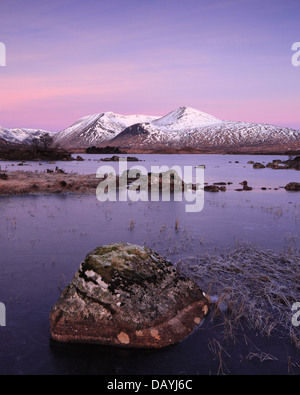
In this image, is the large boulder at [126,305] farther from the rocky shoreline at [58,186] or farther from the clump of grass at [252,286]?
the rocky shoreline at [58,186]

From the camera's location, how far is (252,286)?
9.34m

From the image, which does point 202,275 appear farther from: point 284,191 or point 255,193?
point 284,191

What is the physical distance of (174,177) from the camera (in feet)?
112

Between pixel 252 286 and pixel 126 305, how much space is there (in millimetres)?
4532

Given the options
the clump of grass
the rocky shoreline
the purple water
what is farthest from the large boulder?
the rocky shoreline

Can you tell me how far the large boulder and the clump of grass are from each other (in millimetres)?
866

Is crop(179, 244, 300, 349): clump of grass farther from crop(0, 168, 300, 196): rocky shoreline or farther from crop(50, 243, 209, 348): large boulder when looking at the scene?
crop(0, 168, 300, 196): rocky shoreline

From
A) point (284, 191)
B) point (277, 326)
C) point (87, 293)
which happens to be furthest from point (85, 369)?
point (284, 191)

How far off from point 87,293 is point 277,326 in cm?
457

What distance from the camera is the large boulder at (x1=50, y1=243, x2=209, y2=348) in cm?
648

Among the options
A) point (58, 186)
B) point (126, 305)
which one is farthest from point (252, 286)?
point (58, 186)

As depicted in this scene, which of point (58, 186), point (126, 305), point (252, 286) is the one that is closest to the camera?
point (126, 305)

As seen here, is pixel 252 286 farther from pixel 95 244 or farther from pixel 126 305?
pixel 95 244

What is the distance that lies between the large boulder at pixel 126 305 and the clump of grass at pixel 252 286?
866mm
